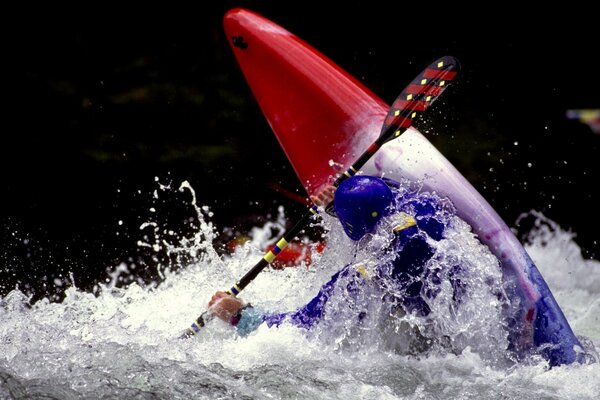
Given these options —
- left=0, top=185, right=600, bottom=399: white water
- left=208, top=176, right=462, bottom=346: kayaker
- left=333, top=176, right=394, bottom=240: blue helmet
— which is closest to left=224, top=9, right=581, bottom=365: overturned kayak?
left=0, top=185, right=600, bottom=399: white water

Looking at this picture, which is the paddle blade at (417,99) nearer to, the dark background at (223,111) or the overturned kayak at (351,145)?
the overturned kayak at (351,145)

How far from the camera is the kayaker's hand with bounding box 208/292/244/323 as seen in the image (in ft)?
10.2

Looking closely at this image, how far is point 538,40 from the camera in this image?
5777mm

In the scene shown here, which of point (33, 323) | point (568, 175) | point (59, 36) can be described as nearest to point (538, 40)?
point (568, 175)

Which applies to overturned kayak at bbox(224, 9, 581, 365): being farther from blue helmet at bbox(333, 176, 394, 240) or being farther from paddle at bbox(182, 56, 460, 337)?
blue helmet at bbox(333, 176, 394, 240)

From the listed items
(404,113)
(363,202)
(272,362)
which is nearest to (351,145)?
(404,113)

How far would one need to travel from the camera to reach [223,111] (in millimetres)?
6105

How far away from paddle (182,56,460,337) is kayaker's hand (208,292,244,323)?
0.19 m

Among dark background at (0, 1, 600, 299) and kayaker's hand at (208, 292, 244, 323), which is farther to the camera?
dark background at (0, 1, 600, 299)

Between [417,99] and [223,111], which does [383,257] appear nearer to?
[417,99]

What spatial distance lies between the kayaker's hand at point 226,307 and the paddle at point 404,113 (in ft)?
0.64

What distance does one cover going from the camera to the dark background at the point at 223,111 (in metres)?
5.58

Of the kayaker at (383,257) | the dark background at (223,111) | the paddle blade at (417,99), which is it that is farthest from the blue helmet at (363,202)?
the dark background at (223,111)

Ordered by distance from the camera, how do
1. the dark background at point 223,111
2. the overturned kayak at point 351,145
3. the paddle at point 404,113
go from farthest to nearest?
the dark background at point 223,111, the paddle at point 404,113, the overturned kayak at point 351,145
